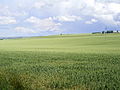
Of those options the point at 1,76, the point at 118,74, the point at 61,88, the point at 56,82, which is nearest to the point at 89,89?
the point at 61,88

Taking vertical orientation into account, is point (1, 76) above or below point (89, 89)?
above

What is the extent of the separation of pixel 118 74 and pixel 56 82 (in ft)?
15.0

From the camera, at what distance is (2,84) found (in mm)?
9422

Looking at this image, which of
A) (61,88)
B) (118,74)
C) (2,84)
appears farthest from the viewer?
(118,74)

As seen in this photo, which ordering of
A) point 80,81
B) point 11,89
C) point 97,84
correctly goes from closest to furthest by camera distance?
point 11,89, point 97,84, point 80,81

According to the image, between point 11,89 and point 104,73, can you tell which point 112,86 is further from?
point 11,89

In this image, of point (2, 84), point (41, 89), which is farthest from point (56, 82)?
point (2, 84)

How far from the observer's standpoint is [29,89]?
9.36 m

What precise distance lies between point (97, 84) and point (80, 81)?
1.22 m

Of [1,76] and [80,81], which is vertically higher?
[1,76]

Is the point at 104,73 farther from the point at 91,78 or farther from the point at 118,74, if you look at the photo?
the point at 91,78

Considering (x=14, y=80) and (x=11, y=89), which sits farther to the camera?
(x=14, y=80)

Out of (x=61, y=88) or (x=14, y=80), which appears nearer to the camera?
(x=14, y=80)

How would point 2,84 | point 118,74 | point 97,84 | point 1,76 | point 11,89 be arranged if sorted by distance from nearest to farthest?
point 11,89 → point 2,84 → point 1,76 → point 97,84 → point 118,74
